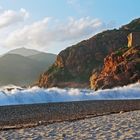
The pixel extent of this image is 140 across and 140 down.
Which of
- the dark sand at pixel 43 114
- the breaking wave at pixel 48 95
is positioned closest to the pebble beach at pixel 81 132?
the dark sand at pixel 43 114

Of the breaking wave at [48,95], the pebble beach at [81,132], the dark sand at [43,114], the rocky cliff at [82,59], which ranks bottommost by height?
the pebble beach at [81,132]

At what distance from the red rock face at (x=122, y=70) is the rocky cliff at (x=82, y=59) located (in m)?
50.8

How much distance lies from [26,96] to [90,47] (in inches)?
4325

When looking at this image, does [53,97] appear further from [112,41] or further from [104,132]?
[112,41]

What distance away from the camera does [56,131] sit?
65.6 ft

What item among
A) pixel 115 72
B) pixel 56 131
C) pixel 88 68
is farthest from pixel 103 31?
pixel 56 131

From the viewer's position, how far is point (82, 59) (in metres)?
168

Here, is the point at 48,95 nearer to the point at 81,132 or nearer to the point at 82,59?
the point at 81,132

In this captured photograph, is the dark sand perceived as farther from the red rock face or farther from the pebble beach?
the red rock face

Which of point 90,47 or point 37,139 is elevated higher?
point 90,47

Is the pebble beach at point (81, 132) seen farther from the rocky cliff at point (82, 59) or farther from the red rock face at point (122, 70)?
the rocky cliff at point (82, 59)

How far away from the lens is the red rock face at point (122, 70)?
91.4m

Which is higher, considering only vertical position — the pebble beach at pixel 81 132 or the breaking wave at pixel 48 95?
the breaking wave at pixel 48 95

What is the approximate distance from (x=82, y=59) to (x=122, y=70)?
70.0 m
